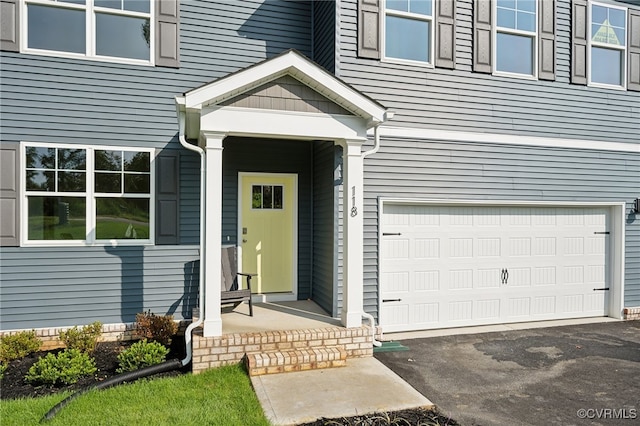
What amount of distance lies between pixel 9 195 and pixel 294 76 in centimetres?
408

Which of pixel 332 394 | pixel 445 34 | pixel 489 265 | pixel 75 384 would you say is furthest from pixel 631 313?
pixel 75 384

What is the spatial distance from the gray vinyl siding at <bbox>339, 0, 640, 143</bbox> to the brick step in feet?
10.9

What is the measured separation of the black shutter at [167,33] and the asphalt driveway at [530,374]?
16.8ft

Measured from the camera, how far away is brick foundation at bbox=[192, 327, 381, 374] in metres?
4.52

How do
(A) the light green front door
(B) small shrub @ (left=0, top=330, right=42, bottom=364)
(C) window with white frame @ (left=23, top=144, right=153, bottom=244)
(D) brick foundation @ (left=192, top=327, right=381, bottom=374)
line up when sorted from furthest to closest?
(A) the light green front door < (C) window with white frame @ (left=23, top=144, right=153, bottom=244) < (B) small shrub @ (left=0, top=330, right=42, bottom=364) < (D) brick foundation @ (left=192, top=327, right=381, bottom=374)

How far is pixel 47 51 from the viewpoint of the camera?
5672 mm

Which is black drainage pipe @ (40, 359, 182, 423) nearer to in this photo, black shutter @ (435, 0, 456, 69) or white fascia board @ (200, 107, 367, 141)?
white fascia board @ (200, 107, 367, 141)

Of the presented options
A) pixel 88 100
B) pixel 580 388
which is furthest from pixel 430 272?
pixel 88 100

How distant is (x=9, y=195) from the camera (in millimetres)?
5500

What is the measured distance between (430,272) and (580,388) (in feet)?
8.11

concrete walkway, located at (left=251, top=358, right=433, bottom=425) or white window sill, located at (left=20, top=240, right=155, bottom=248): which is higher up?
white window sill, located at (left=20, top=240, right=155, bottom=248)

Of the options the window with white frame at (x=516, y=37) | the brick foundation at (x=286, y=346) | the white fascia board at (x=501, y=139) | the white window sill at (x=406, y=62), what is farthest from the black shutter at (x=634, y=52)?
the brick foundation at (x=286, y=346)

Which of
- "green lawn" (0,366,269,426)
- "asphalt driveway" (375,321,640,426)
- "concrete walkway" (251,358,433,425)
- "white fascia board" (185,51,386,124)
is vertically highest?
"white fascia board" (185,51,386,124)

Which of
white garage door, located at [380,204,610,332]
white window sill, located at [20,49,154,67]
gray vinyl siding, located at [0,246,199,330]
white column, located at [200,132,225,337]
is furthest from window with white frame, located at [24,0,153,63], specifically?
white garage door, located at [380,204,610,332]
